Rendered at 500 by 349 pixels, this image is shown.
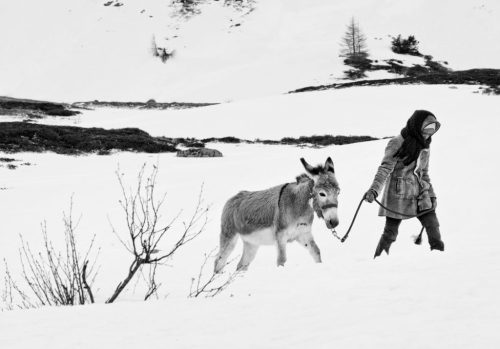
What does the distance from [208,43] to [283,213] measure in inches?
2971

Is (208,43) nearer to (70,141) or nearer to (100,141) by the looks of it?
(100,141)

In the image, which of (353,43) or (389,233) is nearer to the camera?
(389,233)

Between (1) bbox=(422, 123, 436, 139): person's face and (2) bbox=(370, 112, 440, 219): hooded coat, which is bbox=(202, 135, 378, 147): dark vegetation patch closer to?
(2) bbox=(370, 112, 440, 219): hooded coat

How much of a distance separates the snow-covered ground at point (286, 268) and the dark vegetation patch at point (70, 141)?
4.19 feet

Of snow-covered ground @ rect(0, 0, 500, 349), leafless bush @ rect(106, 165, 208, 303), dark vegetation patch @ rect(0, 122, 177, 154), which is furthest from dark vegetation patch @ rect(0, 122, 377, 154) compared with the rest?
leafless bush @ rect(106, 165, 208, 303)

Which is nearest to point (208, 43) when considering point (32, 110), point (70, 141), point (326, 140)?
point (32, 110)

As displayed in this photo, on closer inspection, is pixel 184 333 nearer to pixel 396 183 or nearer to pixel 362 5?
pixel 396 183

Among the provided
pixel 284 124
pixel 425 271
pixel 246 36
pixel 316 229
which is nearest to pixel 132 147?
pixel 284 124

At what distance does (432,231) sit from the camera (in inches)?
266

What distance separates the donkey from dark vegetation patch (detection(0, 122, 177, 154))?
1746 centimetres

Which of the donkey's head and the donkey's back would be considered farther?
the donkey's back

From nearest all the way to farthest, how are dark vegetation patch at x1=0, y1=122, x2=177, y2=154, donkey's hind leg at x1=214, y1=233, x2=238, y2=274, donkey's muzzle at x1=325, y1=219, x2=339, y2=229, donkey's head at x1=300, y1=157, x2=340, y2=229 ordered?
donkey's muzzle at x1=325, y1=219, x2=339, y2=229, donkey's head at x1=300, y1=157, x2=340, y2=229, donkey's hind leg at x1=214, y1=233, x2=238, y2=274, dark vegetation patch at x1=0, y1=122, x2=177, y2=154

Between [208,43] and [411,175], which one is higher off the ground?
[208,43]

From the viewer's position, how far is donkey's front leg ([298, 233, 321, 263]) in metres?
7.33
